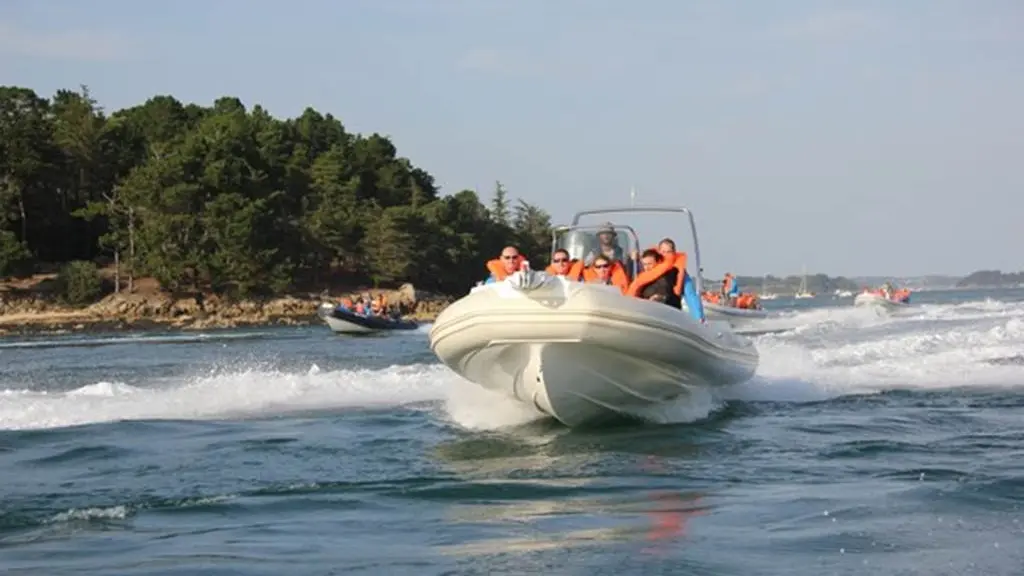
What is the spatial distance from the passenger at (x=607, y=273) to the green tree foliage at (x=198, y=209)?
52.9 m

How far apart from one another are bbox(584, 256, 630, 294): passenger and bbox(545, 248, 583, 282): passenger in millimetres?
92

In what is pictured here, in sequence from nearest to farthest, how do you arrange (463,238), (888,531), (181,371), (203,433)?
(888,531)
(203,433)
(181,371)
(463,238)

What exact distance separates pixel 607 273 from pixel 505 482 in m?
3.84

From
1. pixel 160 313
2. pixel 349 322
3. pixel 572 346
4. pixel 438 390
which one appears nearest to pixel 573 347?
pixel 572 346

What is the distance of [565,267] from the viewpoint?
11.7 metres

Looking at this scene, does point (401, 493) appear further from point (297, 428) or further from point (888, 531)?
point (297, 428)

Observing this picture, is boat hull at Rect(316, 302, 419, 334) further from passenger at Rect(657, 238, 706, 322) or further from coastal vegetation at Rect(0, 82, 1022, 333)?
passenger at Rect(657, 238, 706, 322)

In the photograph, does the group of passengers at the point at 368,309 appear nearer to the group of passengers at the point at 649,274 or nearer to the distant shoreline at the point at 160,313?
the distant shoreline at the point at 160,313

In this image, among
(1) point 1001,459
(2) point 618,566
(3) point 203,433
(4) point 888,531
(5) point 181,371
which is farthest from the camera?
(5) point 181,371

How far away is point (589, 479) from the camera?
8.23m

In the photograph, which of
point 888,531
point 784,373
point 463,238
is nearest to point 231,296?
point 463,238

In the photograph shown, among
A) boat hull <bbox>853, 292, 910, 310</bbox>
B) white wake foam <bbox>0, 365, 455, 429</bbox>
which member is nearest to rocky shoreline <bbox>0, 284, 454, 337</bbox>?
boat hull <bbox>853, 292, 910, 310</bbox>

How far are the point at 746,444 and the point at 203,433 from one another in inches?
188

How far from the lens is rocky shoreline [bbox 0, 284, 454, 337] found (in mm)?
54000
